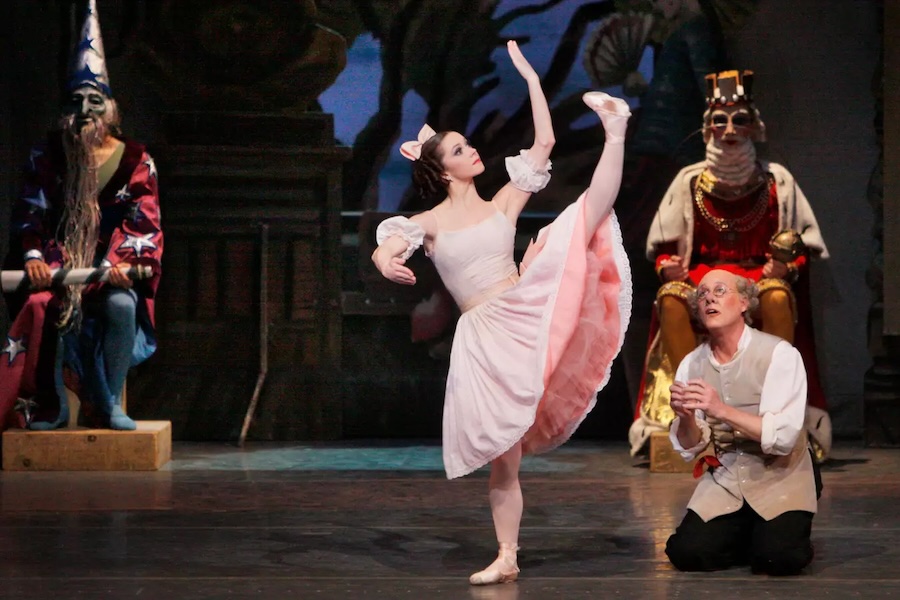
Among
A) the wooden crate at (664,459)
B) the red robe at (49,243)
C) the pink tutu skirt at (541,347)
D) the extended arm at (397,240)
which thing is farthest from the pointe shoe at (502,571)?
the red robe at (49,243)

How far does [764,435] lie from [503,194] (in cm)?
103

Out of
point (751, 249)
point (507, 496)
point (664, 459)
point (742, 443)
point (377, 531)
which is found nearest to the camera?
point (507, 496)

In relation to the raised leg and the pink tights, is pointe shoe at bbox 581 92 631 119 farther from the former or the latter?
the pink tights

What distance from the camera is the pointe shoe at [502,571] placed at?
3936 millimetres

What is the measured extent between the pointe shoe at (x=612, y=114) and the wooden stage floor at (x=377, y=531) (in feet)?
4.08

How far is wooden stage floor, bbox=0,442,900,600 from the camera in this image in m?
3.94

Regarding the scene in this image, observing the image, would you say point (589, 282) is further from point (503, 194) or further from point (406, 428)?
point (406, 428)

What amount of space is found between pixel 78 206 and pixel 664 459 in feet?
8.94

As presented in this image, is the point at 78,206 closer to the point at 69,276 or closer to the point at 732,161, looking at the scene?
the point at 69,276

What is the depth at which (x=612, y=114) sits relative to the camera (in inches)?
157

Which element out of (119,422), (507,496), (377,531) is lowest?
(377,531)

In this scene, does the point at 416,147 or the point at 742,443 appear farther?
the point at 416,147

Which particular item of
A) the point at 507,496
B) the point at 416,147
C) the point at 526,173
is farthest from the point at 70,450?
the point at 526,173

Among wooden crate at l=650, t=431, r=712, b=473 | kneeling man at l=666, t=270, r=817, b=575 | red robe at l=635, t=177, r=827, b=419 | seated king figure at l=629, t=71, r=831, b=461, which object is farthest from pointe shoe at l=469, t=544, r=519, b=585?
red robe at l=635, t=177, r=827, b=419
